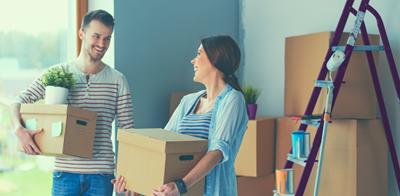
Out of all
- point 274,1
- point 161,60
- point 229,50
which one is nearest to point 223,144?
point 229,50

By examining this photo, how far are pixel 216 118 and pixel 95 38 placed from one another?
2.40 feet

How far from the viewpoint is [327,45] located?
1.88 m

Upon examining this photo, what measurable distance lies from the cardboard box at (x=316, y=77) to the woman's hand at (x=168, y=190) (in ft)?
3.65

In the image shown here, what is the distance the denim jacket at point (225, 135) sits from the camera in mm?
1230

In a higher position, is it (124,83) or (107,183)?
(124,83)

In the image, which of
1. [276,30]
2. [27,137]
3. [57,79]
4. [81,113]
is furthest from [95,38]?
[276,30]

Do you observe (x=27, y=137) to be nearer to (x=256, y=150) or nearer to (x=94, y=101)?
(x=94, y=101)

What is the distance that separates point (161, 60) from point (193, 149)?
4.21 ft

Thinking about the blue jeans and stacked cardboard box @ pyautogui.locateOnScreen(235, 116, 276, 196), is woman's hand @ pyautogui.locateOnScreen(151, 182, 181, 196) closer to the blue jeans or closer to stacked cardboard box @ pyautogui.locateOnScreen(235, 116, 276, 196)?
the blue jeans

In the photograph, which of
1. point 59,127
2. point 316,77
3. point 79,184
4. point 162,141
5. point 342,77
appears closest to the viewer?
point 162,141

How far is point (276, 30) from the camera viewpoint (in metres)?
Answer: 2.61

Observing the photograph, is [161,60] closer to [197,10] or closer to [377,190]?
[197,10]

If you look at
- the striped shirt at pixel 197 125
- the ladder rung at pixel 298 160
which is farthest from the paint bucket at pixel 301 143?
the striped shirt at pixel 197 125

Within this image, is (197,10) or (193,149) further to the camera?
(197,10)
